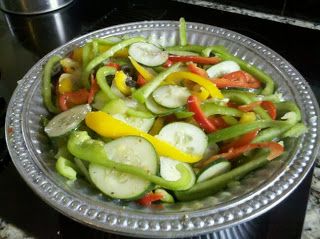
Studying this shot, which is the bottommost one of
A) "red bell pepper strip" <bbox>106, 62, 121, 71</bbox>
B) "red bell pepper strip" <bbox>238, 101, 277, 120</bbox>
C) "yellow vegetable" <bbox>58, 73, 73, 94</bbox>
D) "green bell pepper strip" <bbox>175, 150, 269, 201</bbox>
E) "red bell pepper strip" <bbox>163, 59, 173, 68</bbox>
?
"green bell pepper strip" <bbox>175, 150, 269, 201</bbox>

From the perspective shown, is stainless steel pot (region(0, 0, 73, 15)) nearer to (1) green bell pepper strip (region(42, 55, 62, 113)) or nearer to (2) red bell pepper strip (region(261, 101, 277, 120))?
(1) green bell pepper strip (region(42, 55, 62, 113))

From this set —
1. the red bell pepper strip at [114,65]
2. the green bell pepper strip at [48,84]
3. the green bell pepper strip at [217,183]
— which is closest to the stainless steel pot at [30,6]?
the green bell pepper strip at [48,84]

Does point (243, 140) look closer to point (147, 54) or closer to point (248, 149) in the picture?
point (248, 149)

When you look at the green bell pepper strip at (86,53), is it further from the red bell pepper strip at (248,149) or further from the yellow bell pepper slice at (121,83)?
the red bell pepper strip at (248,149)

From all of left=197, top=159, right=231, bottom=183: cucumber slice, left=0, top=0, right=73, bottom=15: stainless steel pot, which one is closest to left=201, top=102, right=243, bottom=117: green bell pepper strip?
left=197, top=159, right=231, bottom=183: cucumber slice

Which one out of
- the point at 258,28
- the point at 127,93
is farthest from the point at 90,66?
the point at 258,28

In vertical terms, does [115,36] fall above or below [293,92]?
above

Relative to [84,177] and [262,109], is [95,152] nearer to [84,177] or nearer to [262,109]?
[84,177]
